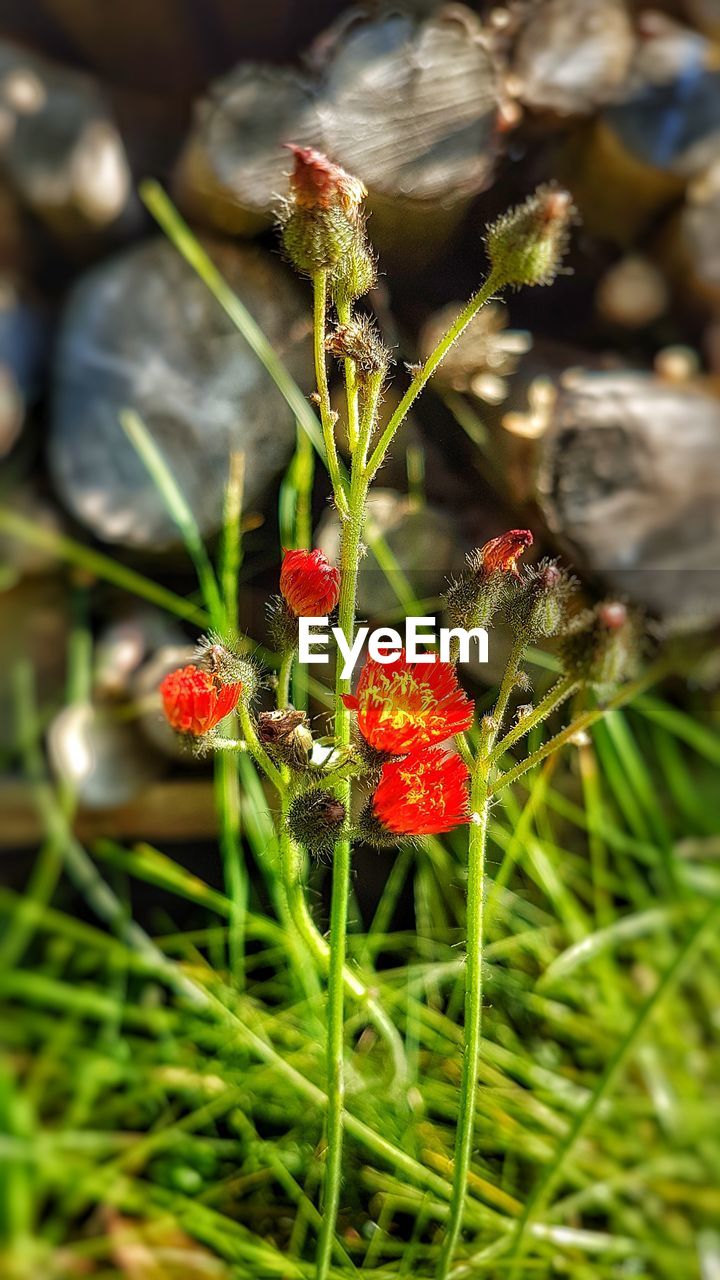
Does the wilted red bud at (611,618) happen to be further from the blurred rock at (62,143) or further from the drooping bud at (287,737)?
the blurred rock at (62,143)

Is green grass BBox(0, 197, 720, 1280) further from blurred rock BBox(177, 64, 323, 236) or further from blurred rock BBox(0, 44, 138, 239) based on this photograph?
blurred rock BBox(0, 44, 138, 239)

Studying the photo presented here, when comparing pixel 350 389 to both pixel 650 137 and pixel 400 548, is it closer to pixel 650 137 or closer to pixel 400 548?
pixel 400 548

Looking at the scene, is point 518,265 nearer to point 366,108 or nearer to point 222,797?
point 366,108

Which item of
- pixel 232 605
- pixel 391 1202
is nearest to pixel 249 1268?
pixel 391 1202

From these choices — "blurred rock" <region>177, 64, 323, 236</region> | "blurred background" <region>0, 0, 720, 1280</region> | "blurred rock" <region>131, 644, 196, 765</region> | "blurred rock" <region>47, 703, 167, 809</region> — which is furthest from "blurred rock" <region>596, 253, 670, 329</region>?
"blurred rock" <region>47, 703, 167, 809</region>

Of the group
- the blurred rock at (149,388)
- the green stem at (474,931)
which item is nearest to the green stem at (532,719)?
the green stem at (474,931)

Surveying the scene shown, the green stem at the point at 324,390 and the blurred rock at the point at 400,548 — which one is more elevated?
the green stem at the point at 324,390
